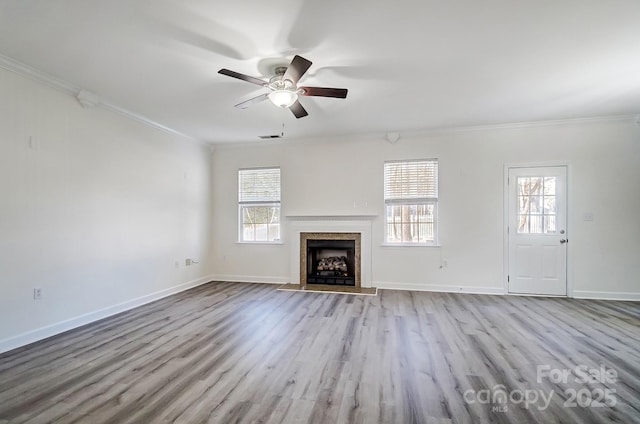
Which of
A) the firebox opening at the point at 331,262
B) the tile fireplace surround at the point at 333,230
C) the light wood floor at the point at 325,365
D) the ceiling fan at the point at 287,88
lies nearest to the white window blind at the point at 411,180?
the tile fireplace surround at the point at 333,230

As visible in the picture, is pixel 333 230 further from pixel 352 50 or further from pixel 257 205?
pixel 352 50

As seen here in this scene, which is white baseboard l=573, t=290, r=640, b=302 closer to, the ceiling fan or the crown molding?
the ceiling fan

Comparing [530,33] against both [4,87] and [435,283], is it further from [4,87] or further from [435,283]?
[4,87]

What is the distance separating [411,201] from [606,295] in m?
3.20

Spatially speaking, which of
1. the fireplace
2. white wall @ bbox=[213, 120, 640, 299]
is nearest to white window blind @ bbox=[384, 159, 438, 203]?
white wall @ bbox=[213, 120, 640, 299]

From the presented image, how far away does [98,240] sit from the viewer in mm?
3717

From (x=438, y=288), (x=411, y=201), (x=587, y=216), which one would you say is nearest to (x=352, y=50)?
(x=411, y=201)

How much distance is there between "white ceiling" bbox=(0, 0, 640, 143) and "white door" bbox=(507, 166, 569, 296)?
45.5 inches

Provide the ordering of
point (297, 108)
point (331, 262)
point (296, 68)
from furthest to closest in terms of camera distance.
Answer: point (331, 262), point (297, 108), point (296, 68)

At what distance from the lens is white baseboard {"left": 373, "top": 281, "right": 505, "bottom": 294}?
4.87 metres

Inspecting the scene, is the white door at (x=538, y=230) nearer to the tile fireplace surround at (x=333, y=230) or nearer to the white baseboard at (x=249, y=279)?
the tile fireplace surround at (x=333, y=230)

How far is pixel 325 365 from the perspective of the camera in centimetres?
253

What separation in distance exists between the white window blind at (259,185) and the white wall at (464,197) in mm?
146

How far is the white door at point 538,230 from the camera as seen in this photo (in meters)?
4.67
